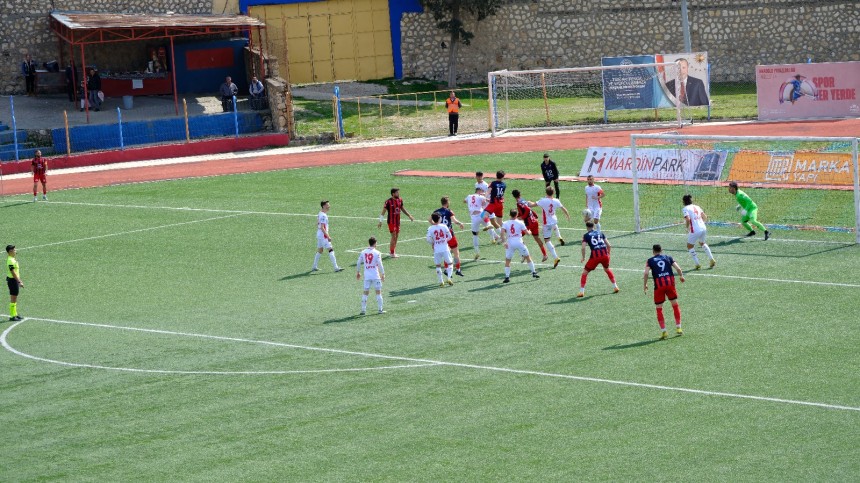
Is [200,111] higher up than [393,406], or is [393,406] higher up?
[200,111]

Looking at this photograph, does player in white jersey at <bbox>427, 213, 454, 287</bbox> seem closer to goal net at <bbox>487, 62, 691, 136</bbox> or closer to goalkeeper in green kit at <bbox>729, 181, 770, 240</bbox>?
goalkeeper in green kit at <bbox>729, 181, 770, 240</bbox>

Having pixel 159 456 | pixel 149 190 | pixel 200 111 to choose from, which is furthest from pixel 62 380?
pixel 200 111

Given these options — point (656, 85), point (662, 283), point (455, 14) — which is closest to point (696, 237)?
point (662, 283)

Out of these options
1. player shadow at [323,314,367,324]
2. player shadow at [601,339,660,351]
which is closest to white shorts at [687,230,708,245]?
player shadow at [601,339,660,351]

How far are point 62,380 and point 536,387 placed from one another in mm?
8464

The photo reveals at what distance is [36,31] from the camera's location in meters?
61.1

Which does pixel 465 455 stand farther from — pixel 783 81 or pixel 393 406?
pixel 783 81

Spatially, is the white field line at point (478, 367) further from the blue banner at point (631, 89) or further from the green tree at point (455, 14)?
the green tree at point (455, 14)

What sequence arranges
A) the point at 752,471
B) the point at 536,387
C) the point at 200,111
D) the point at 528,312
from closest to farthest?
the point at 752,471
the point at 536,387
the point at 528,312
the point at 200,111

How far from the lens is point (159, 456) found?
17609 millimetres

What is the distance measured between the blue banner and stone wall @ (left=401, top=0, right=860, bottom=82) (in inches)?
439

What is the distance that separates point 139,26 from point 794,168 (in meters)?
32.1

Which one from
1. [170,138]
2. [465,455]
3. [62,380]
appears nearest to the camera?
[465,455]

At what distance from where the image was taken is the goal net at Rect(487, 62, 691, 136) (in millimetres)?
53781
